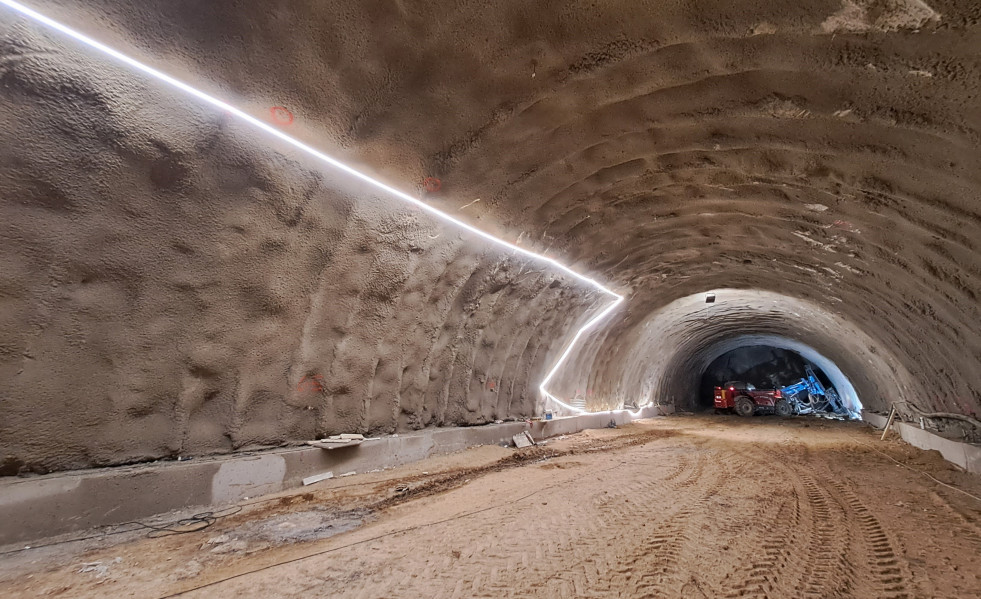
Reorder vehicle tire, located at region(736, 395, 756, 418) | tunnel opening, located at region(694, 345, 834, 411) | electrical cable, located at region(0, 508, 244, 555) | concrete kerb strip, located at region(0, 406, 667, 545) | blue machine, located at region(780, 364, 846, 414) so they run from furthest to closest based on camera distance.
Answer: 1. tunnel opening, located at region(694, 345, 834, 411)
2. blue machine, located at region(780, 364, 846, 414)
3. vehicle tire, located at region(736, 395, 756, 418)
4. electrical cable, located at region(0, 508, 244, 555)
5. concrete kerb strip, located at region(0, 406, 667, 545)

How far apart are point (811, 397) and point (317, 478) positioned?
2411 centimetres

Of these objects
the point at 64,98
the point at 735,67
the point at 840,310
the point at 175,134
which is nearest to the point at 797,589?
the point at 735,67

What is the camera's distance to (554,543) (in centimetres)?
317

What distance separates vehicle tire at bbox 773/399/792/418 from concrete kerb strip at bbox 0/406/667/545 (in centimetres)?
1990

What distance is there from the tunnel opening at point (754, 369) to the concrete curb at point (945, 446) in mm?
13674

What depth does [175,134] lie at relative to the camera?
2.97 metres

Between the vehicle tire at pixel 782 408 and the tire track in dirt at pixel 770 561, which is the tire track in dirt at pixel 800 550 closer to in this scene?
the tire track in dirt at pixel 770 561

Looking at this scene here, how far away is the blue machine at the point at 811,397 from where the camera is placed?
20.6m

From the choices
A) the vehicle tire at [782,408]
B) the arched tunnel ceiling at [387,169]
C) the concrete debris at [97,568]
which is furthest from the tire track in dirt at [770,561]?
the vehicle tire at [782,408]

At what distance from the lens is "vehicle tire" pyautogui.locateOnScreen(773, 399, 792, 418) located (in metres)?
19.6

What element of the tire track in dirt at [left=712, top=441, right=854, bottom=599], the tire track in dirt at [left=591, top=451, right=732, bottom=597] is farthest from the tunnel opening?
the tire track in dirt at [left=591, top=451, right=732, bottom=597]

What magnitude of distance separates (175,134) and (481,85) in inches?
89.3

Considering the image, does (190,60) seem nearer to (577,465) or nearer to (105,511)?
(105,511)

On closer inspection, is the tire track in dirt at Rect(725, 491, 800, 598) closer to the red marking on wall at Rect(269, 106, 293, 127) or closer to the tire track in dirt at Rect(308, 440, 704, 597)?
the tire track in dirt at Rect(308, 440, 704, 597)
